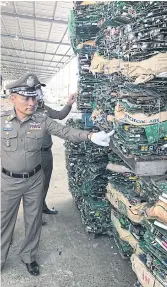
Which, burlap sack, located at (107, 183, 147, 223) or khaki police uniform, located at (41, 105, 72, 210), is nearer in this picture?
burlap sack, located at (107, 183, 147, 223)

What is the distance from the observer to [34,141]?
3.09m

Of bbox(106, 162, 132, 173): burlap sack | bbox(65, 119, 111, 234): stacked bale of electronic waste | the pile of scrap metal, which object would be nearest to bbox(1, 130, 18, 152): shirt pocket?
the pile of scrap metal

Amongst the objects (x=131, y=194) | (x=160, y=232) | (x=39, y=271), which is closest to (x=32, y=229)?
(x=39, y=271)

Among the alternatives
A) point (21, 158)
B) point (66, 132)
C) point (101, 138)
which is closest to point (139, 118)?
point (101, 138)

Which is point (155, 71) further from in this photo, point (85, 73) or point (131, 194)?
point (85, 73)

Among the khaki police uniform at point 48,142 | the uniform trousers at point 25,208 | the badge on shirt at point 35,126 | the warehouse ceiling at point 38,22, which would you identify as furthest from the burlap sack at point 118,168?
the warehouse ceiling at point 38,22

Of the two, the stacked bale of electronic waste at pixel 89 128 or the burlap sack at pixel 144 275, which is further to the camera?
the stacked bale of electronic waste at pixel 89 128

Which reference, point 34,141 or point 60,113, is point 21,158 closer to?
point 34,141

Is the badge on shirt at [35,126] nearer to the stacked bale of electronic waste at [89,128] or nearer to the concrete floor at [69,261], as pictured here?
the stacked bale of electronic waste at [89,128]

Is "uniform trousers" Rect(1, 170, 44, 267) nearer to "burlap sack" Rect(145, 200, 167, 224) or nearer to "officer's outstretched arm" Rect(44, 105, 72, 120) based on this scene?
"officer's outstretched arm" Rect(44, 105, 72, 120)

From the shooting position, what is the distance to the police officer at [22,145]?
3020 mm

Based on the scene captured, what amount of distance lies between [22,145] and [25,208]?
0.74 meters

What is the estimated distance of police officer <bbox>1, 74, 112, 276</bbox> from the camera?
302 centimetres

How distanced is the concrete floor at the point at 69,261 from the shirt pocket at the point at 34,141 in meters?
1.34
